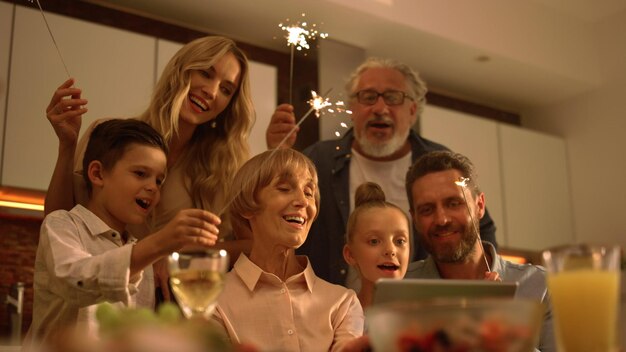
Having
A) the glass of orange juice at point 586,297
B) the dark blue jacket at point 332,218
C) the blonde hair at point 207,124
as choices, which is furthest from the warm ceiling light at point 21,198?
the glass of orange juice at point 586,297

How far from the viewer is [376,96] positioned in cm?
272

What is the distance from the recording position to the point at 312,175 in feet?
6.00

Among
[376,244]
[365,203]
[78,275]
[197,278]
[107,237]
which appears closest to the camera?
[197,278]

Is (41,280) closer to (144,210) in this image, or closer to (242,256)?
(144,210)

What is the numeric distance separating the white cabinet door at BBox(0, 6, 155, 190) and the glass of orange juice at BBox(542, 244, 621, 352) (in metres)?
2.30

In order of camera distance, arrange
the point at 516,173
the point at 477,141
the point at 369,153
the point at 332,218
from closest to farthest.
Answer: the point at 332,218 → the point at 369,153 → the point at 477,141 → the point at 516,173

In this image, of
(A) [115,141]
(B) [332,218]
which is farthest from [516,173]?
(A) [115,141]

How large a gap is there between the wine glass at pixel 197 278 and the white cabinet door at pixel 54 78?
1.97 m

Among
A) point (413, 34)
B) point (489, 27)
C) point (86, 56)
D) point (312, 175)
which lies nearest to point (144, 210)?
point (312, 175)

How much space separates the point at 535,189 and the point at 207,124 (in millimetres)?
2786

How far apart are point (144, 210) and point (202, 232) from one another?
51 cm

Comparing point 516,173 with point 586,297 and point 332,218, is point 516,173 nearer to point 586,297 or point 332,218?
point 332,218

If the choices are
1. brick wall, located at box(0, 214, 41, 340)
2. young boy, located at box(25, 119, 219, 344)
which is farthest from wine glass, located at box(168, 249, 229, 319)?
brick wall, located at box(0, 214, 41, 340)

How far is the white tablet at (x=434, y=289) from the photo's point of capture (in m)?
1.08
